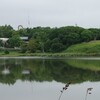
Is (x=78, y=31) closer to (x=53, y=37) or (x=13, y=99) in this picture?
(x=53, y=37)

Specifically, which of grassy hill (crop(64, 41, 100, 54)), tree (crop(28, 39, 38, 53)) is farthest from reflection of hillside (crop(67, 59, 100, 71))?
tree (crop(28, 39, 38, 53))

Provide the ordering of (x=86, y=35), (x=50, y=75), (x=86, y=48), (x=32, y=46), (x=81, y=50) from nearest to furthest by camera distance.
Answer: (x=50, y=75), (x=81, y=50), (x=86, y=48), (x=32, y=46), (x=86, y=35)

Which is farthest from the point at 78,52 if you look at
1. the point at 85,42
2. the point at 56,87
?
the point at 56,87

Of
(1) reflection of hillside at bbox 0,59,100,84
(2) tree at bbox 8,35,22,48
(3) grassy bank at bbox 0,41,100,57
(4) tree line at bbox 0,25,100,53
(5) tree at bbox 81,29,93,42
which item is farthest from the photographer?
(2) tree at bbox 8,35,22,48

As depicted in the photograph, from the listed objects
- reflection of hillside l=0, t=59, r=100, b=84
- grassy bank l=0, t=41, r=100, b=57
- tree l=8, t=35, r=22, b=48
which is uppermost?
reflection of hillside l=0, t=59, r=100, b=84

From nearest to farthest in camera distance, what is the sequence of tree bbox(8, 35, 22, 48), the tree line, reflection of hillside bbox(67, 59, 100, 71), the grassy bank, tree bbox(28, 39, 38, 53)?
reflection of hillside bbox(67, 59, 100, 71)
the grassy bank
tree bbox(28, 39, 38, 53)
the tree line
tree bbox(8, 35, 22, 48)

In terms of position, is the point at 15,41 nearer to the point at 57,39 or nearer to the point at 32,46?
the point at 32,46

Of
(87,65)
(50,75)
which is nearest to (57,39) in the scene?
(87,65)

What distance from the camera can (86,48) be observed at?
330 ft

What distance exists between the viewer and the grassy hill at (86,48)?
323 ft

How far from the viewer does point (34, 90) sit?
75.6 feet

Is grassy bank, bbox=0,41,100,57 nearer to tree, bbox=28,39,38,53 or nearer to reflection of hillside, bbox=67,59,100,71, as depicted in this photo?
tree, bbox=28,39,38,53

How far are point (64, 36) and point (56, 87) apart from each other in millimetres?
85768

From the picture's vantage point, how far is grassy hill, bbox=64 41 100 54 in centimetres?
9839
